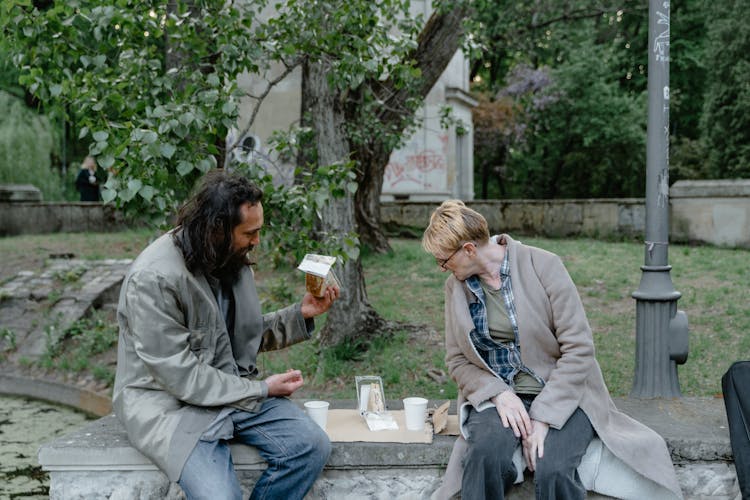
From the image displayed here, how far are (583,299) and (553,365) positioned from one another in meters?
5.27

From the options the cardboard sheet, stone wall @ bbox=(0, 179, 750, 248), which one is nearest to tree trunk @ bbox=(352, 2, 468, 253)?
stone wall @ bbox=(0, 179, 750, 248)

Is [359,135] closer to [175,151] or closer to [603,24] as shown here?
[175,151]

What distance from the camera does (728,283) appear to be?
8.81 metres

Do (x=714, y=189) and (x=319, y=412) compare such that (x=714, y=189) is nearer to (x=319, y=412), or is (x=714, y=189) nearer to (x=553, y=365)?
(x=553, y=365)

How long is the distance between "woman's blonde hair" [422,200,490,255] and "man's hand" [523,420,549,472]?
80cm

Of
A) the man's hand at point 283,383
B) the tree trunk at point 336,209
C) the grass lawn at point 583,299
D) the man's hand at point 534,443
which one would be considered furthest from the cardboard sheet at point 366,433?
the tree trunk at point 336,209

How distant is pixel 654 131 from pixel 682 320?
1042mm

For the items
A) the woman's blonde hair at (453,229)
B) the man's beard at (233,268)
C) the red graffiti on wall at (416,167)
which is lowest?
the man's beard at (233,268)

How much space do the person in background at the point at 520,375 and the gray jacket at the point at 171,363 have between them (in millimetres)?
885

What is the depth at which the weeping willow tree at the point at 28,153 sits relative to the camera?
19359 mm

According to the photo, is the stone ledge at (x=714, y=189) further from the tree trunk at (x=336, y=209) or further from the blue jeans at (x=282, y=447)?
the blue jeans at (x=282, y=447)

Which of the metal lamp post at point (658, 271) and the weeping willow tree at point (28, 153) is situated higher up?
the weeping willow tree at point (28, 153)

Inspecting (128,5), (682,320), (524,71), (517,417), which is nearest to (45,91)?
(128,5)

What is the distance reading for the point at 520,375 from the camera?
3.42 m
